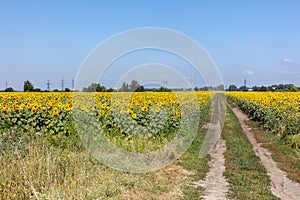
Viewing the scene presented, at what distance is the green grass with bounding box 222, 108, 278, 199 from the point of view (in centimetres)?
608

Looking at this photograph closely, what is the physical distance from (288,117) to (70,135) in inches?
349

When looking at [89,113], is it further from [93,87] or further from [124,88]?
[124,88]

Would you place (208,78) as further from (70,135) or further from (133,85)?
(70,135)

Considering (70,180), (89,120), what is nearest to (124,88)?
(89,120)

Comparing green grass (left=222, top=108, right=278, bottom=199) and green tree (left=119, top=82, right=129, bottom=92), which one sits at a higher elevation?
green tree (left=119, top=82, right=129, bottom=92)

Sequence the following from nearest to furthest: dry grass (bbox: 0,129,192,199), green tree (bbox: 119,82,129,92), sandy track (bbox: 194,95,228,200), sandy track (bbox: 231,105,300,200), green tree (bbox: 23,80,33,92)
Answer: dry grass (bbox: 0,129,192,199)
sandy track (bbox: 194,95,228,200)
sandy track (bbox: 231,105,300,200)
green tree (bbox: 119,82,129,92)
green tree (bbox: 23,80,33,92)

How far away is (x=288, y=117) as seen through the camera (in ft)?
43.5

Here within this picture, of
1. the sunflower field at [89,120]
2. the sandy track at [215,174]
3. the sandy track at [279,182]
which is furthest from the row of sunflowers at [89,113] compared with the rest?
the sandy track at [279,182]

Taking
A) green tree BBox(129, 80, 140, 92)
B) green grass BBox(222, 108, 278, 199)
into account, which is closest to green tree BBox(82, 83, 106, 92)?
green tree BBox(129, 80, 140, 92)

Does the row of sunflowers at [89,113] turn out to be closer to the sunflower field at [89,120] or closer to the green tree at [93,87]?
the sunflower field at [89,120]

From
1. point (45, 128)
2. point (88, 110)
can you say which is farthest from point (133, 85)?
point (45, 128)

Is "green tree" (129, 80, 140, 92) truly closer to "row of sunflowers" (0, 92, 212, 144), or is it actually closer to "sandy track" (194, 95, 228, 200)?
"row of sunflowers" (0, 92, 212, 144)

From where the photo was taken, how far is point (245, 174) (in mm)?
7402

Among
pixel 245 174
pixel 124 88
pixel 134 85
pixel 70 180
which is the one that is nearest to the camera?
pixel 70 180
